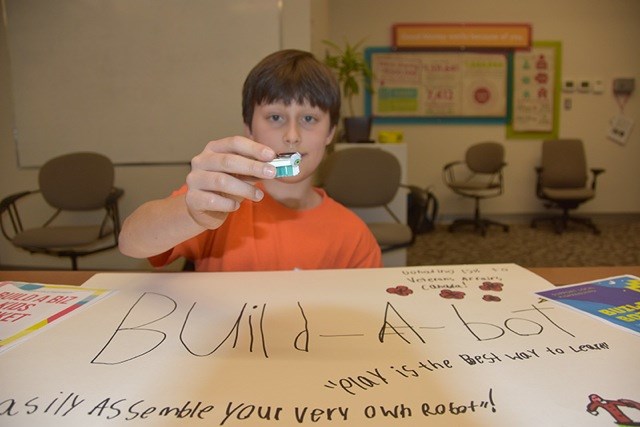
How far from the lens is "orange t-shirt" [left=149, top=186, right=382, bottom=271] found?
97 cm

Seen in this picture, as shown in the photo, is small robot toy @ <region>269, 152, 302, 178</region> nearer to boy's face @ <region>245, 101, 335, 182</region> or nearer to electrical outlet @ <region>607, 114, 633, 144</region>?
boy's face @ <region>245, 101, 335, 182</region>

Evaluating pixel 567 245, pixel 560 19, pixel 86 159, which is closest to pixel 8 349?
pixel 86 159

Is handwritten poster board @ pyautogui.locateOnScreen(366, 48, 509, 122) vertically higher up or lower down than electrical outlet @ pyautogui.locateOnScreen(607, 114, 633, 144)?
higher up

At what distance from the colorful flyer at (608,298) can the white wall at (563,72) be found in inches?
149

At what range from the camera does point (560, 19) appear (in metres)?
4.35

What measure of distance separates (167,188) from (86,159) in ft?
1.68

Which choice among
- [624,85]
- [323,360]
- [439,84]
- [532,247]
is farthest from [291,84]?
[624,85]

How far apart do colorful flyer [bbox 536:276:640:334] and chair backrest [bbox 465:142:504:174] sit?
11.7ft

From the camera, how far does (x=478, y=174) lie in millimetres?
4523

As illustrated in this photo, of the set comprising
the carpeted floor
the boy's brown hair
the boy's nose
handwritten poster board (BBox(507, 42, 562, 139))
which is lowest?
the carpeted floor

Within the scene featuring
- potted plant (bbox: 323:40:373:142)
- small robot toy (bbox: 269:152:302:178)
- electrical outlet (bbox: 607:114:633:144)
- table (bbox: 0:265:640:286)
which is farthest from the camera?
electrical outlet (bbox: 607:114:633:144)

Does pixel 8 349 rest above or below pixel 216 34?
below

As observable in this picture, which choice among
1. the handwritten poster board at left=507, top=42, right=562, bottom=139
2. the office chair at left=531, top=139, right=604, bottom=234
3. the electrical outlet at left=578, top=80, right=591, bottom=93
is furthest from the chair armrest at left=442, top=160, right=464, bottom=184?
the electrical outlet at left=578, top=80, right=591, bottom=93

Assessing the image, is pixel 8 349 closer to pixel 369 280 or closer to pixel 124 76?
pixel 369 280
